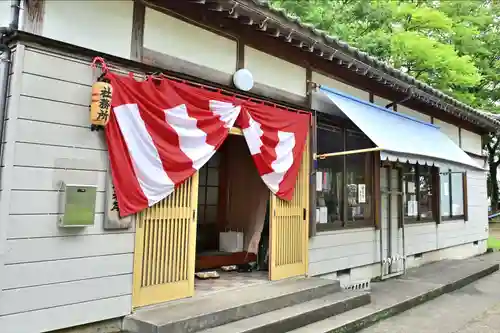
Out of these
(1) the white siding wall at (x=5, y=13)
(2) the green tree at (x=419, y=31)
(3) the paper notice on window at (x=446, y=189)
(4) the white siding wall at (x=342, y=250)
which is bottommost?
(4) the white siding wall at (x=342, y=250)

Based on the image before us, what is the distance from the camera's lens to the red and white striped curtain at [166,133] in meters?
4.06

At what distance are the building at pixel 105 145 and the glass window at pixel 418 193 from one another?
615 millimetres

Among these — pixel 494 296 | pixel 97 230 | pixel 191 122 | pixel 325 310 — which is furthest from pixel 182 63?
pixel 494 296

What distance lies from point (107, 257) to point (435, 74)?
1349cm

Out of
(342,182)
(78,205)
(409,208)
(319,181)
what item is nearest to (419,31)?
(409,208)

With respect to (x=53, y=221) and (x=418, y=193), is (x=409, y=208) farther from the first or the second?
(x=53, y=221)

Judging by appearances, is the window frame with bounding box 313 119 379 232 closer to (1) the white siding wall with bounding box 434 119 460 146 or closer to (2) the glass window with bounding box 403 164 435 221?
(2) the glass window with bounding box 403 164 435 221

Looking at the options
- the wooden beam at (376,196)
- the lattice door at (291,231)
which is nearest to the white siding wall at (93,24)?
the lattice door at (291,231)

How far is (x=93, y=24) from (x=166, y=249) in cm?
250

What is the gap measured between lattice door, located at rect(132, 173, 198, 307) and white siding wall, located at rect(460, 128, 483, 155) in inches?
390

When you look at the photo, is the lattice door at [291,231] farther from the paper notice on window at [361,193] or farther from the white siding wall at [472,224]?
the white siding wall at [472,224]

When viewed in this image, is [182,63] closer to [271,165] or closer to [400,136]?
[271,165]

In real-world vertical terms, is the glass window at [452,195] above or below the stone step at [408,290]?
above

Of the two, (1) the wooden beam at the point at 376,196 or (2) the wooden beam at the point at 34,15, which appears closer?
(2) the wooden beam at the point at 34,15
